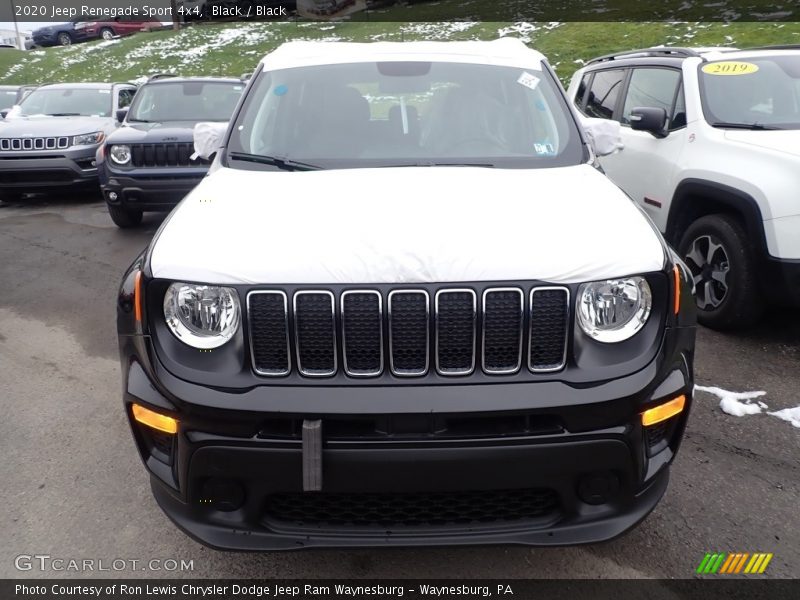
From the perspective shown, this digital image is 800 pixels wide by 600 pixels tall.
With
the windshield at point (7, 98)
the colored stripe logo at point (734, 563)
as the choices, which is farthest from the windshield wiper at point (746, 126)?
the windshield at point (7, 98)

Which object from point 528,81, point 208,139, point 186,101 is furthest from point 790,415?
point 186,101

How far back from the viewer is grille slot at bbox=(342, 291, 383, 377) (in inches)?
78.4

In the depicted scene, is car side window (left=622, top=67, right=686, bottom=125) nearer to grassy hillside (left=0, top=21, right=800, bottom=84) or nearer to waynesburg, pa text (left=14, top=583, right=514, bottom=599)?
waynesburg, pa text (left=14, top=583, right=514, bottom=599)

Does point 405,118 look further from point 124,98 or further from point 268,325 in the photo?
point 124,98

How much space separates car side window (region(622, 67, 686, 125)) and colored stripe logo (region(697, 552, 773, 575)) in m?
3.54

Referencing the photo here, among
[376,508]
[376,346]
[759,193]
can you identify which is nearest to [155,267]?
[376,346]

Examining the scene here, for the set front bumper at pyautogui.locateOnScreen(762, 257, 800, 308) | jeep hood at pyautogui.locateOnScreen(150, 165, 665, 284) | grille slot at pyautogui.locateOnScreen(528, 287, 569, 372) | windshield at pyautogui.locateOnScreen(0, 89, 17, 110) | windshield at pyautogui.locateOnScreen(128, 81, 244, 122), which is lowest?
windshield at pyautogui.locateOnScreen(0, 89, 17, 110)

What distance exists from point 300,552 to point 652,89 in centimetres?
500

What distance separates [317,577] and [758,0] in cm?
2623

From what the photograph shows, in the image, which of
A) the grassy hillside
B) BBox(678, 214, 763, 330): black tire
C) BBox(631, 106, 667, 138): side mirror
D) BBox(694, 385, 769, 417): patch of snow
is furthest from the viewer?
the grassy hillside

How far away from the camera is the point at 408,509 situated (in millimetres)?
2092

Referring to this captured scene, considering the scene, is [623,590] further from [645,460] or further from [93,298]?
[93,298]

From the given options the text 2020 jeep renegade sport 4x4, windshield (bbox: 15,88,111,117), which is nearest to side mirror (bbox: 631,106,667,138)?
the text 2020 jeep renegade sport 4x4

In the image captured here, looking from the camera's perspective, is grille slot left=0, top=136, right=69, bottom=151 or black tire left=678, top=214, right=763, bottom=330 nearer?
black tire left=678, top=214, right=763, bottom=330
